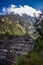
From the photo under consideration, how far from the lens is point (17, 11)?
201 inches

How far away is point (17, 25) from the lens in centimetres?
481

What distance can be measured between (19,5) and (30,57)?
1.52m

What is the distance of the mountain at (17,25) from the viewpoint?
473cm

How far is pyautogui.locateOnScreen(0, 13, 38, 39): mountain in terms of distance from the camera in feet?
15.5

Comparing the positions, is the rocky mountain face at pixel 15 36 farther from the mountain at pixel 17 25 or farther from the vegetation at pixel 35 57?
the vegetation at pixel 35 57

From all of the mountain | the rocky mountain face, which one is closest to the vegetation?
the rocky mountain face

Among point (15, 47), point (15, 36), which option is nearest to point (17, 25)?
point (15, 36)

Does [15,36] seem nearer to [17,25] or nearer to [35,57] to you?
[17,25]

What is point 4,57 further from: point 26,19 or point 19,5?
point 19,5

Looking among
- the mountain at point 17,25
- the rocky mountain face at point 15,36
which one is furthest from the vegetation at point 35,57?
the mountain at point 17,25

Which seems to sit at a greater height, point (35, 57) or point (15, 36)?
point (15, 36)

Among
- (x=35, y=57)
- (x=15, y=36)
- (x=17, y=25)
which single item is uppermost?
(x=17, y=25)

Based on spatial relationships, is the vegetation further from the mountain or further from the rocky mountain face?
the mountain

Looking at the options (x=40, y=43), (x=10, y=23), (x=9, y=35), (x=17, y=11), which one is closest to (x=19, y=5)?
(x=17, y=11)
